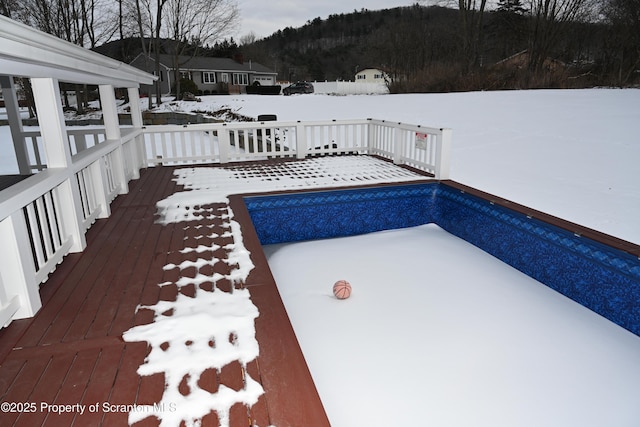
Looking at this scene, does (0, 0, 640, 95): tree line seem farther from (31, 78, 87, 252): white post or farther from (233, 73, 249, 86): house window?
(31, 78, 87, 252): white post

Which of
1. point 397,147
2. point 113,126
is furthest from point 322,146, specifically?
point 113,126

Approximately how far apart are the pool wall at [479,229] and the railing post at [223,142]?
2376 millimetres

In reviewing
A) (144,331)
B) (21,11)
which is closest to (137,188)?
(144,331)

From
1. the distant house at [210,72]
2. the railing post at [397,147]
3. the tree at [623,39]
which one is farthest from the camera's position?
the distant house at [210,72]

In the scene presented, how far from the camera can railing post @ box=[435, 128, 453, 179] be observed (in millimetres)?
5645

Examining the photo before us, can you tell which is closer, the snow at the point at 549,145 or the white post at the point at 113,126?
the white post at the point at 113,126

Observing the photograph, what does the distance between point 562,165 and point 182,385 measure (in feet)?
28.0

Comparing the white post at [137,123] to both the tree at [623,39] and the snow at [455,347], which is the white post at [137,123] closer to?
the snow at [455,347]

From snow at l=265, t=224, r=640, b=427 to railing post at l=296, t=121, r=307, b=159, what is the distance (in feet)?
11.1

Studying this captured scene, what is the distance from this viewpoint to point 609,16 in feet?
66.5

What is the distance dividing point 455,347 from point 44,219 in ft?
9.98

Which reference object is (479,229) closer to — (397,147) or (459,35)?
(397,147)

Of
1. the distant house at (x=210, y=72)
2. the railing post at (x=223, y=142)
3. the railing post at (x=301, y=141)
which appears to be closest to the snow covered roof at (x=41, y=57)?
the railing post at (x=223, y=142)

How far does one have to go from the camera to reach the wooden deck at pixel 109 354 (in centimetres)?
170
